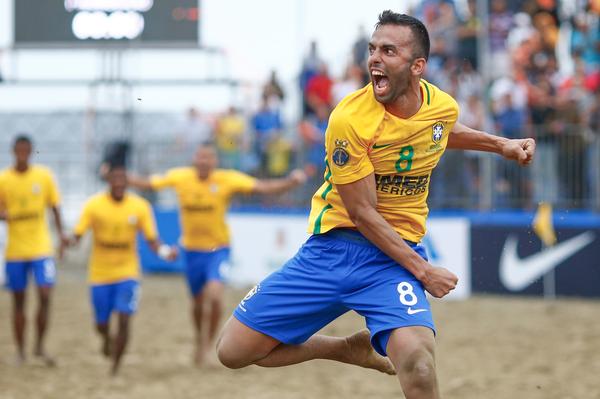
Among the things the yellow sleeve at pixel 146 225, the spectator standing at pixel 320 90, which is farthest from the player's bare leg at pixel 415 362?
the spectator standing at pixel 320 90

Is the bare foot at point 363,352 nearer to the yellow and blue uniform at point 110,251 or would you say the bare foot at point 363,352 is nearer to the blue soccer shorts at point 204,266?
the yellow and blue uniform at point 110,251

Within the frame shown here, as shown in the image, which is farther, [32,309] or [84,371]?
[32,309]

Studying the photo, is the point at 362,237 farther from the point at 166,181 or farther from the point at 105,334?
the point at 166,181

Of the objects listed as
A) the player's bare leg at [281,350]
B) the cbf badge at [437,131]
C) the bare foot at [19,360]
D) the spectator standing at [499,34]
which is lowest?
the bare foot at [19,360]

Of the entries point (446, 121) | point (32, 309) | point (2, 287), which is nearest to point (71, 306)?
point (32, 309)

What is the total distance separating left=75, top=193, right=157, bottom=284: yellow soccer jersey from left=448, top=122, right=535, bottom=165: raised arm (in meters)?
5.01

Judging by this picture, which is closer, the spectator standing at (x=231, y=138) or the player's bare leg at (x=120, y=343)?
the player's bare leg at (x=120, y=343)

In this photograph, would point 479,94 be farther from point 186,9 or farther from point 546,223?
point 186,9

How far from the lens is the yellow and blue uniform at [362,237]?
5.11 metres

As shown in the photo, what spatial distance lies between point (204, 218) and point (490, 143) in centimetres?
551

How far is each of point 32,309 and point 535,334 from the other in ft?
22.6

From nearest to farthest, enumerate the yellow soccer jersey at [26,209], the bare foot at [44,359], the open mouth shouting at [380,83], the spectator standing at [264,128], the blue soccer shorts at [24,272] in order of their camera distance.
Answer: the open mouth shouting at [380,83], the bare foot at [44,359], the blue soccer shorts at [24,272], the yellow soccer jersey at [26,209], the spectator standing at [264,128]

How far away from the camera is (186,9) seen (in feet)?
50.9

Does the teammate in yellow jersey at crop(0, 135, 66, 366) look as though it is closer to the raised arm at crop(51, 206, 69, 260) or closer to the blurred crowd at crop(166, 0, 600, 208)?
the raised arm at crop(51, 206, 69, 260)
